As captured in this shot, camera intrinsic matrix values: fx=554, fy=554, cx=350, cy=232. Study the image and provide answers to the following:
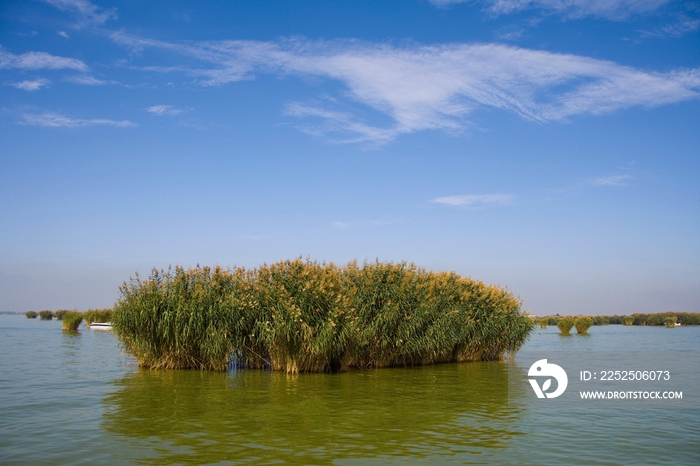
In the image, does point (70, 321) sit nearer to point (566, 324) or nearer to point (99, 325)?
A: point (99, 325)

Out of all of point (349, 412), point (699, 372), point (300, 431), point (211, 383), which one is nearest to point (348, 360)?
point (211, 383)

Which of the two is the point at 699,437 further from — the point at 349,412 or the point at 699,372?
the point at 699,372

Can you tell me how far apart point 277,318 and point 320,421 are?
23.6ft

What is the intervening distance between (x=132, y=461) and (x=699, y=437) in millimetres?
10401

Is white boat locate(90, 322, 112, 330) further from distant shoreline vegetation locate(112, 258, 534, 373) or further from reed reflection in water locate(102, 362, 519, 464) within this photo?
reed reflection in water locate(102, 362, 519, 464)

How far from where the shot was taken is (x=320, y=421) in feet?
38.1

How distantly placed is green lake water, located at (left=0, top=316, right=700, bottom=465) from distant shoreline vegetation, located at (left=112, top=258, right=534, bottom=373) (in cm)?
84

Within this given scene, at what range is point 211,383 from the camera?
16.7m

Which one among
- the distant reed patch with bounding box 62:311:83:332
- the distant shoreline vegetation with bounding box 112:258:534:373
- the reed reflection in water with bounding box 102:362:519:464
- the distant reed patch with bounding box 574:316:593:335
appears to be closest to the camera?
the reed reflection in water with bounding box 102:362:519:464

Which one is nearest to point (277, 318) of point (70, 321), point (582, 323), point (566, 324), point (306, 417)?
point (306, 417)

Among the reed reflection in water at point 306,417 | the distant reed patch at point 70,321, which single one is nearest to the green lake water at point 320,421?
the reed reflection in water at point 306,417

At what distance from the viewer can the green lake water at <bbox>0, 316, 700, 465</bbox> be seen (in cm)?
909

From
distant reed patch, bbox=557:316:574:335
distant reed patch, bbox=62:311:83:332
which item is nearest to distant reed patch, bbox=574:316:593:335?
distant reed patch, bbox=557:316:574:335

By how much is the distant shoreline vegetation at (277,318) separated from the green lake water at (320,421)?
2.76ft
